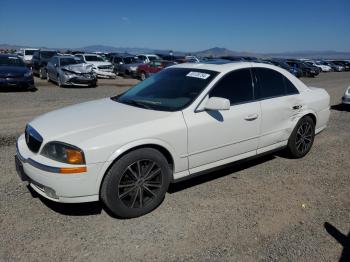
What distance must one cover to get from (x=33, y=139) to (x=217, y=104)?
2.03 m

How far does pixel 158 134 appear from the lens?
3580 mm

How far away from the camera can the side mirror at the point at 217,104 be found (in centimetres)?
383

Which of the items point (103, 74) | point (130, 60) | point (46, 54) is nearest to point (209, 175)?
point (103, 74)

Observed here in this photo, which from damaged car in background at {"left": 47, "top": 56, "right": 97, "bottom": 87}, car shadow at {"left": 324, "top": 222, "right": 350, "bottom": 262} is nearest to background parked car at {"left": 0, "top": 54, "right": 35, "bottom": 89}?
damaged car in background at {"left": 47, "top": 56, "right": 97, "bottom": 87}

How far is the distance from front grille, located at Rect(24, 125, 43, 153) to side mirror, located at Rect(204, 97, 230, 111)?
6.03 ft

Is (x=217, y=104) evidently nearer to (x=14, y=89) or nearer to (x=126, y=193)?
(x=126, y=193)

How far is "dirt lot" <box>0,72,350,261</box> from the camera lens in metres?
3.06

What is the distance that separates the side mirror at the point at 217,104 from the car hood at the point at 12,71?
11.4 meters

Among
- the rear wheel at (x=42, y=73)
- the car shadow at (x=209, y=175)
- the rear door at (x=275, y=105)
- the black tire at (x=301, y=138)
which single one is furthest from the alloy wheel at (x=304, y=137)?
the rear wheel at (x=42, y=73)

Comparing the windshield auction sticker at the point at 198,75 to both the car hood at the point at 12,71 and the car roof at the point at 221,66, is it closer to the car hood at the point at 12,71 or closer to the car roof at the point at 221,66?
the car roof at the point at 221,66

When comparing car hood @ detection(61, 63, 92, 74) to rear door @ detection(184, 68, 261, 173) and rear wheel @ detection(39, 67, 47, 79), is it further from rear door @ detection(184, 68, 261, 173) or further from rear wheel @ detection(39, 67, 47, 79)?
rear door @ detection(184, 68, 261, 173)

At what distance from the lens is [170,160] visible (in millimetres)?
3836

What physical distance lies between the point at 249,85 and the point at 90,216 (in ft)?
8.62

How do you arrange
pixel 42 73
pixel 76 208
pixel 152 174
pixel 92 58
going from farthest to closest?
pixel 92 58
pixel 42 73
pixel 76 208
pixel 152 174
